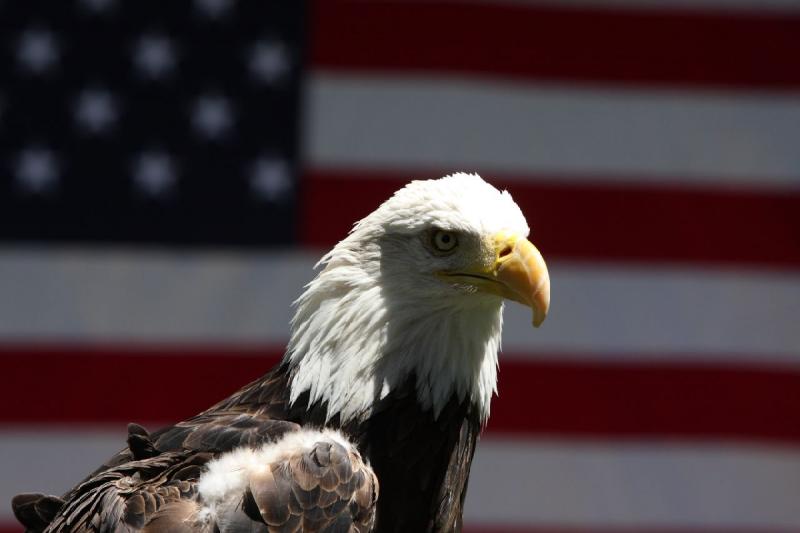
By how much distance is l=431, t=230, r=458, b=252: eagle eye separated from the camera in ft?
5.53

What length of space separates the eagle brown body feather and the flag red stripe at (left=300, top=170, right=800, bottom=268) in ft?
5.38

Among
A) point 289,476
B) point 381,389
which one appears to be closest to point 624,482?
point 381,389

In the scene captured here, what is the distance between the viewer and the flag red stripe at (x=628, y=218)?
Answer: 3.39 metres

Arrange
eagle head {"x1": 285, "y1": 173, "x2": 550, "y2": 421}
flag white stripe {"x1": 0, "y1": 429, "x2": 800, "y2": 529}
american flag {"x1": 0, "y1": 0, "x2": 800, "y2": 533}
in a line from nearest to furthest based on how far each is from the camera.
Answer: eagle head {"x1": 285, "y1": 173, "x2": 550, "y2": 421}, american flag {"x1": 0, "y1": 0, "x2": 800, "y2": 533}, flag white stripe {"x1": 0, "y1": 429, "x2": 800, "y2": 529}

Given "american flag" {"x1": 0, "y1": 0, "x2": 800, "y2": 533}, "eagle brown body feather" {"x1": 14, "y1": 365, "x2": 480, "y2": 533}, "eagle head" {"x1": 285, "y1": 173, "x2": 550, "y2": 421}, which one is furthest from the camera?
"american flag" {"x1": 0, "y1": 0, "x2": 800, "y2": 533}

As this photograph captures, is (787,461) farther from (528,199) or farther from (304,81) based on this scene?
(304,81)

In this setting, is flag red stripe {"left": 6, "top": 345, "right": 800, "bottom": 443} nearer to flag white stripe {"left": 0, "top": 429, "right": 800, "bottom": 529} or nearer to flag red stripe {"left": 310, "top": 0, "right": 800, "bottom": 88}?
flag white stripe {"left": 0, "top": 429, "right": 800, "bottom": 529}

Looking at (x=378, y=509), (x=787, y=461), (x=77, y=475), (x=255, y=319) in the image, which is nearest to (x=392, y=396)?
(x=378, y=509)

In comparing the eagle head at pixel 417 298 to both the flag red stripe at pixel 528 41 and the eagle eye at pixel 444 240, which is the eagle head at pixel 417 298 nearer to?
the eagle eye at pixel 444 240

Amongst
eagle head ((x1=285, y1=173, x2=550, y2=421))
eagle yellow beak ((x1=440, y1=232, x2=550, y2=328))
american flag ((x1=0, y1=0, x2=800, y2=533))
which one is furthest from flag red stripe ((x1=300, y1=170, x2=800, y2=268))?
eagle yellow beak ((x1=440, y1=232, x2=550, y2=328))

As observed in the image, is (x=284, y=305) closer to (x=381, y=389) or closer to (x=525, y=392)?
(x=525, y=392)

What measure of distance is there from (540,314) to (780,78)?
7.20 ft

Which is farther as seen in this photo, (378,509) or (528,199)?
(528,199)

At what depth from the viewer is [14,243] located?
131 inches
